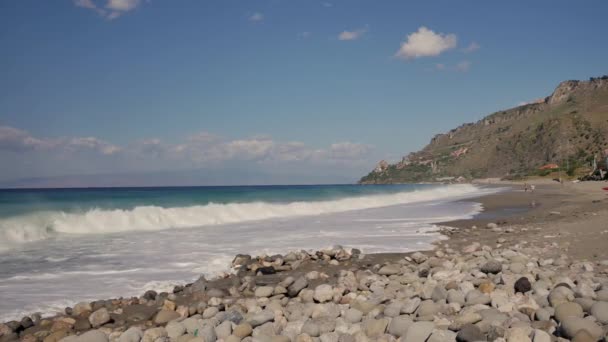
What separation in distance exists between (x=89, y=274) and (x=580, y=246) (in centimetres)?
1145

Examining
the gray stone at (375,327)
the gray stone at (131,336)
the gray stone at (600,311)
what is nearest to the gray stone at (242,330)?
the gray stone at (131,336)

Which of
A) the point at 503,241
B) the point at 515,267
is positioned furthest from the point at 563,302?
the point at 503,241

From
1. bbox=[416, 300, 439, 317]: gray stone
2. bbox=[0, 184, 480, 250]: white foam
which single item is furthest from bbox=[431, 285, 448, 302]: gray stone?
bbox=[0, 184, 480, 250]: white foam

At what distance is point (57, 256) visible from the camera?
1416 cm

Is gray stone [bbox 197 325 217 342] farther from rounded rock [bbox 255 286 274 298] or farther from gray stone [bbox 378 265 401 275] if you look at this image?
gray stone [bbox 378 265 401 275]

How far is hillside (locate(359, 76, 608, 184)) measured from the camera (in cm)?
11106

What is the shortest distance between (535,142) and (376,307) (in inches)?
5436

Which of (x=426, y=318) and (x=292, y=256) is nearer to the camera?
(x=426, y=318)

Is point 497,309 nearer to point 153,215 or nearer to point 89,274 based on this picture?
point 89,274

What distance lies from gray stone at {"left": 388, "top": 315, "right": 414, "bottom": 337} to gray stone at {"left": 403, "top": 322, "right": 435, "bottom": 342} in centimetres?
16

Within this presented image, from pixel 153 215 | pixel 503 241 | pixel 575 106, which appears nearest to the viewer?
pixel 503 241

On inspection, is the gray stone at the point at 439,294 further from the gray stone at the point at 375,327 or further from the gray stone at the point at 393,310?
the gray stone at the point at 375,327

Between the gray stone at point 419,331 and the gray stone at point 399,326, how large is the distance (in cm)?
16

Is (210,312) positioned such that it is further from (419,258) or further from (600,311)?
(419,258)
